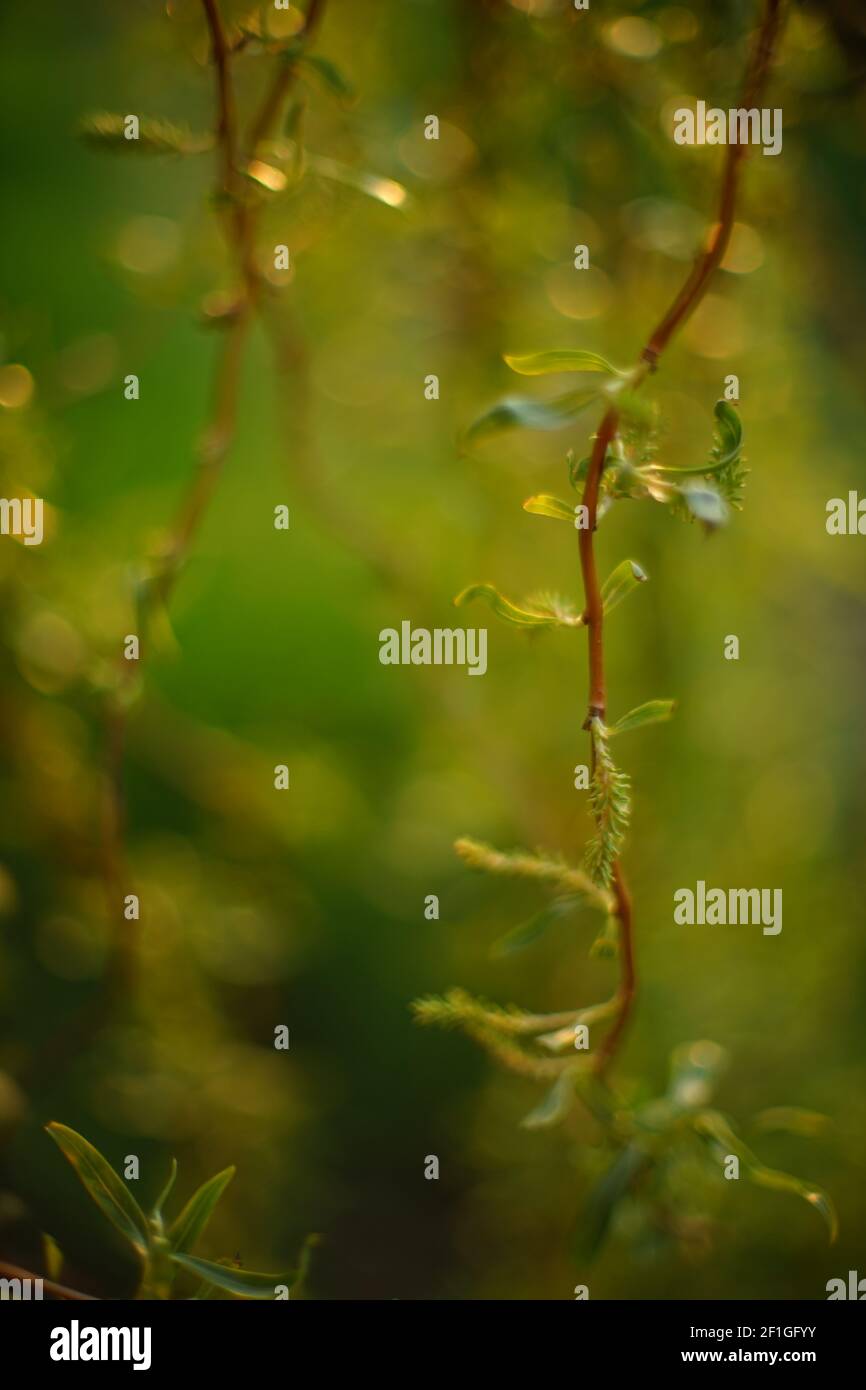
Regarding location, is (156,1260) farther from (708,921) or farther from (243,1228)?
(708,921)

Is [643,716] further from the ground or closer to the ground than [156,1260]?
further from the ground

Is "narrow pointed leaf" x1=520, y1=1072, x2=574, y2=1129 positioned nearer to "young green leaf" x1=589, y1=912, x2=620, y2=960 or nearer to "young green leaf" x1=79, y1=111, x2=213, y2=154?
"young green leaf" x1=589, y1=912, x2=620, y2=960

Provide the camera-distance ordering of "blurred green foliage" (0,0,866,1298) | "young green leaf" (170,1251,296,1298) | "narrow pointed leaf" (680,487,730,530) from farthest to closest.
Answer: "blurred green foliage" (0,0,866,1298) → "young green leaf" (170,1251,296,1298) → "narrow pointed leaf" (680,487,730,530)

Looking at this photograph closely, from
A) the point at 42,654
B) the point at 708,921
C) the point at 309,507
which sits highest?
the point at 309,507

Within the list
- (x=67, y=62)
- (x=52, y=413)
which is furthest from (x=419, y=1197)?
(x=67, y=62)

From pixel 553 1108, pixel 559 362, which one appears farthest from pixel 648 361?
pixel 553 1108

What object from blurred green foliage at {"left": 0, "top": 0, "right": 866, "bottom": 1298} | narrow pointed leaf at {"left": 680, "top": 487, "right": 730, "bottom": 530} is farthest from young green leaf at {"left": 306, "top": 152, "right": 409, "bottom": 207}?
narrow pointed leaf at {"left": 680, "top": 487, "right": 730, "bottom": 530}

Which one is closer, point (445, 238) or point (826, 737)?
point (445, 238)

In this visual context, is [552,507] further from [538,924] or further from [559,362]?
[538,924]
